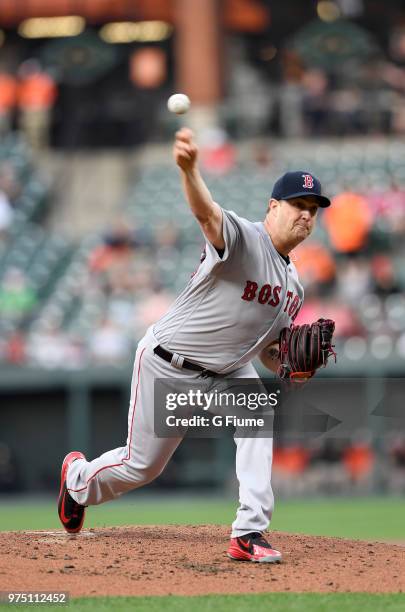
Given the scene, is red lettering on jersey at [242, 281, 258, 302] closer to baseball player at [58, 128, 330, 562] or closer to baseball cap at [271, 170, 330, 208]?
baseball player at [58, 128, 330, 562]

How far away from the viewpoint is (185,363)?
5605 millimetres

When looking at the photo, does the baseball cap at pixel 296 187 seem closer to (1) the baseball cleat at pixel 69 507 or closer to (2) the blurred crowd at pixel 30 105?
(1) the baseball cleat at pixel 69 507

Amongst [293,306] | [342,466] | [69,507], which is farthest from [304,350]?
[342,466]

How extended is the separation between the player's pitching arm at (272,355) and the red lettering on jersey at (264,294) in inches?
14.9

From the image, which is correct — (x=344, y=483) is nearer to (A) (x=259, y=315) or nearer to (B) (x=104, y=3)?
(A) (x=259, y=315)

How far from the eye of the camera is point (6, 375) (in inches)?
491

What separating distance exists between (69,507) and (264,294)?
153 centimetres

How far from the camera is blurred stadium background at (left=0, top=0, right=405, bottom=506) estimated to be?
1232 centimetres

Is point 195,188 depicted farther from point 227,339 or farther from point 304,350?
point 304,350

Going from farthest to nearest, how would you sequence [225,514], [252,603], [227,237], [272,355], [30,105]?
[30,105], [225,514], [272,355], [227,237], [252,603]

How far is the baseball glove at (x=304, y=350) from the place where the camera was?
18.2 feet

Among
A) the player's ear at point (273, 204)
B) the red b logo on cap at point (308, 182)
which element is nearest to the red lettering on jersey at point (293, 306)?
the player's ear at point (273, 204)

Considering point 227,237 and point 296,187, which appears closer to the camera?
point 227,237

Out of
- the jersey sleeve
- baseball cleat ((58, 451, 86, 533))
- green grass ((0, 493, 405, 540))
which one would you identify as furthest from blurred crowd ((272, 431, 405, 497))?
the jersey sleeve
